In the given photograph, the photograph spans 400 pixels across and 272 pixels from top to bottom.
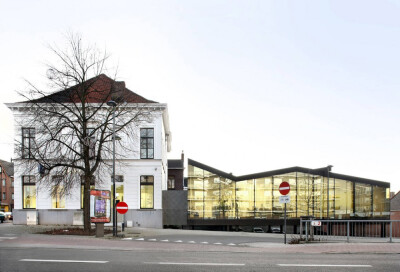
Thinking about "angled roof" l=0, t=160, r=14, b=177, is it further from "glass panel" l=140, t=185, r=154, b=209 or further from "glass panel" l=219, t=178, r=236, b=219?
"glass panel" l=219, t=178, r=236, b=219

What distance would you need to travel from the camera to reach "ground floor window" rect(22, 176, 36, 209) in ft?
110

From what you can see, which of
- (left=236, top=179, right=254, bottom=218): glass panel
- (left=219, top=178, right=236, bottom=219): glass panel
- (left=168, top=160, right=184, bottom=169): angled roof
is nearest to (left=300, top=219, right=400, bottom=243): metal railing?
(left=236, top=179, right=254, bottom=218): glass panel

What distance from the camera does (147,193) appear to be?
33.8 metres

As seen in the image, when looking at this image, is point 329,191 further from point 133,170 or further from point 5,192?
point 5,192

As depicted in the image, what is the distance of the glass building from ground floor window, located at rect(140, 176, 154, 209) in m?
5.26

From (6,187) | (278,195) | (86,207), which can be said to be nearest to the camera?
(86,207)

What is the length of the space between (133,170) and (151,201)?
10.3 ft

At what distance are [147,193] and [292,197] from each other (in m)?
15.2

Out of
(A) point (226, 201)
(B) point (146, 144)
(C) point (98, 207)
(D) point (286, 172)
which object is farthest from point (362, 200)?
(C) point (98, 207)

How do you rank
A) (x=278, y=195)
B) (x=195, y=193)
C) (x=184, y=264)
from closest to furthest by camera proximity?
(x=184, y=264), (x=195, y=193), (x=278, y=195)

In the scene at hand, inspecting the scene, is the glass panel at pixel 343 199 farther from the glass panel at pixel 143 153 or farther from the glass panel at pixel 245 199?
the glass panel at pixel 143 153

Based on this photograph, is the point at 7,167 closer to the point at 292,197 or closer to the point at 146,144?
the point at 146,144

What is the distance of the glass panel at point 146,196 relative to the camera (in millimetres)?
33688

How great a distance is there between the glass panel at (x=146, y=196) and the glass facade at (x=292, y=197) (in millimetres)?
5457
